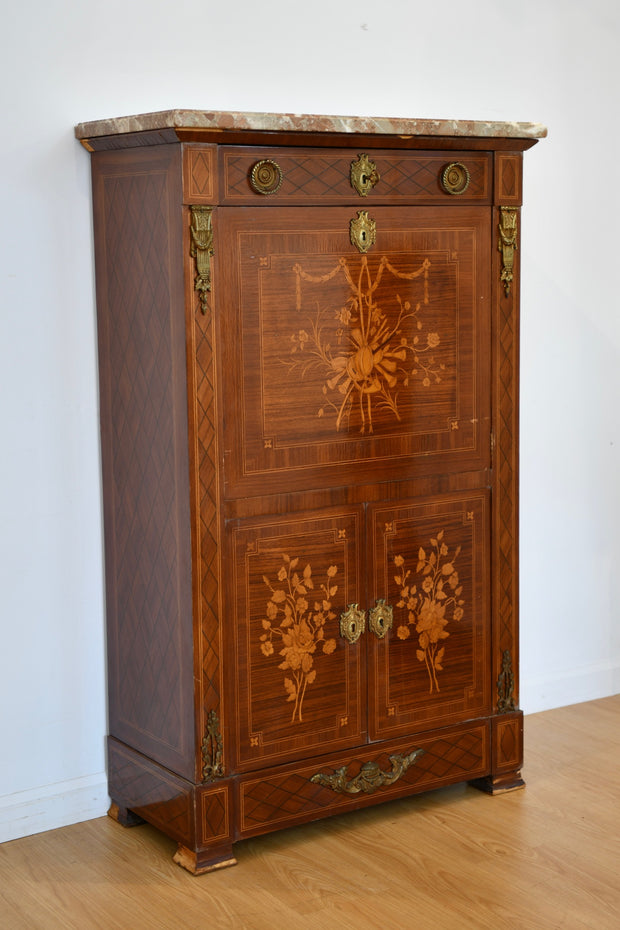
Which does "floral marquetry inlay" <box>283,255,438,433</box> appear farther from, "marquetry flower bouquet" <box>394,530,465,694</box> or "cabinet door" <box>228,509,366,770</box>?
"marquetry flower bouquet" <box>394,530,465,694</box>

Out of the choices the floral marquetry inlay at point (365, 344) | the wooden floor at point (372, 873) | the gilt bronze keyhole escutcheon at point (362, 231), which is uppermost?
the gilt bronze keyhole escutcheon at point (362, 231)

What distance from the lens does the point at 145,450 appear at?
297cm

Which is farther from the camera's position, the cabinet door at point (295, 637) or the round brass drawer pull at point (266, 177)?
the cabinet door at point (295, 637)

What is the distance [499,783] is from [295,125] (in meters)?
1.84

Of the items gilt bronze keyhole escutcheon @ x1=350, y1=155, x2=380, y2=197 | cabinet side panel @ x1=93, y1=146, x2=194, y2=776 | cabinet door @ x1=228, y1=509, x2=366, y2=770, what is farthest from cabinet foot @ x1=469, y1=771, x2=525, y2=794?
gilt bronze keyhole escutcheon @ x1=350, y1=155, x2=380, y2=197

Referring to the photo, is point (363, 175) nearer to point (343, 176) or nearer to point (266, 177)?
point (343, 176)

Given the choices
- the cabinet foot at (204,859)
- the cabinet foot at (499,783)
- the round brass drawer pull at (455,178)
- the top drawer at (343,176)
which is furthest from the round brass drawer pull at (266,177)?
the cabinet foot at (499,783)

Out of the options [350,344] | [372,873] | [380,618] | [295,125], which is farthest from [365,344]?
[372,873]

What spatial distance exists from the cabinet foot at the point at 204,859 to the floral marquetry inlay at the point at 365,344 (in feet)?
3.49

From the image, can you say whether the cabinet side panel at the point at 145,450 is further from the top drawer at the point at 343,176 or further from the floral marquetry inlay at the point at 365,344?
the floral marquetry inlay at the point at 365,344

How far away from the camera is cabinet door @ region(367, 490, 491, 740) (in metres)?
3.12

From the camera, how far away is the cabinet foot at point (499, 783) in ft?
11.0

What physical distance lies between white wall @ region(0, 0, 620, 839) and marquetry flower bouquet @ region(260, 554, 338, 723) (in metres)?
0.54

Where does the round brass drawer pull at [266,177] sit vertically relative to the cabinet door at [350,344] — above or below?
above
